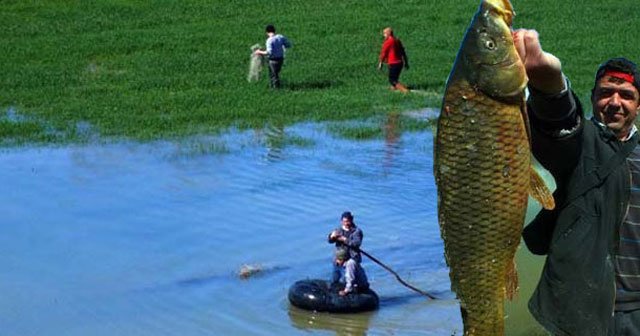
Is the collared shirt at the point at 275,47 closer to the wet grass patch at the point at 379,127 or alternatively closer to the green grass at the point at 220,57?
the green grass at the point at 220,57

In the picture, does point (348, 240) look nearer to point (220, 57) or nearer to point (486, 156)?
point (486, 156)

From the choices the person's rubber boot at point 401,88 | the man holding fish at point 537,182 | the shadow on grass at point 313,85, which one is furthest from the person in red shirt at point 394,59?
the man holding fish at point 537,182

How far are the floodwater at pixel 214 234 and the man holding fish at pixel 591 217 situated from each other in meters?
5.17

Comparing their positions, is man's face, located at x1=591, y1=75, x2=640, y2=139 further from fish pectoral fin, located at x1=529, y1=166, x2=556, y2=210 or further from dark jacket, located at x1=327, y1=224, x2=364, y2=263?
dark jacket, located at x1=327, y1=224, x2=364, y2=263

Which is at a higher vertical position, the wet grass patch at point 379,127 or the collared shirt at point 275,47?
the collared shirt at point 275,47

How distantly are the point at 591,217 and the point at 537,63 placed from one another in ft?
2.24

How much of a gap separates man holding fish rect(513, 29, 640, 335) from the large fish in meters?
0.48

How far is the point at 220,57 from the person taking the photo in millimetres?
31078

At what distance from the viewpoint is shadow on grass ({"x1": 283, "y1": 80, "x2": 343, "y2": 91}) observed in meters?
28.0

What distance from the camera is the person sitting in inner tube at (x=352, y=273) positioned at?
1297 centimetres

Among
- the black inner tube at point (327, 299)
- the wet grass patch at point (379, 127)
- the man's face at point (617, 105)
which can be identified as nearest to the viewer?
the man's face at point (617, 105)

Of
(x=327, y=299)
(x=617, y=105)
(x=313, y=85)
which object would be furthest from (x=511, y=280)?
(x=313, y=85)

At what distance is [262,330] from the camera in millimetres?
12281

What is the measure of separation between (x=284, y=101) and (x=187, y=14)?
11794 mm
